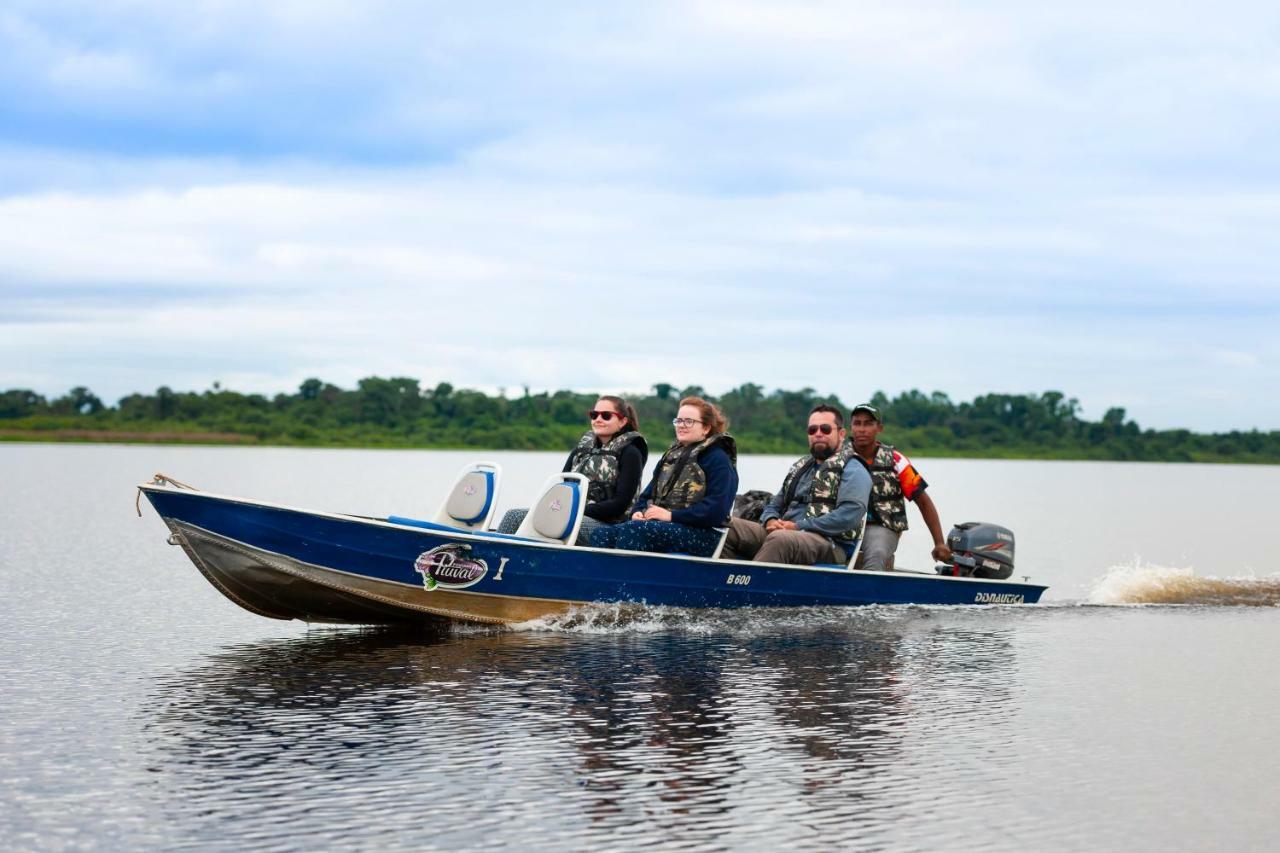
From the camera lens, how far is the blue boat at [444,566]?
1225 centimetres

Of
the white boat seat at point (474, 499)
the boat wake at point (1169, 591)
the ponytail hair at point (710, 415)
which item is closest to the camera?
the ponytail hair at point (710, 415)

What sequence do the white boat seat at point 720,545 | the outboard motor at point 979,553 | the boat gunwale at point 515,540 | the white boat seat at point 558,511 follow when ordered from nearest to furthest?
the boat gunwale at point 515,540
the white boat seat at point 558,511
the white boat seat at point 720,545
the outboard motor at point 979,553

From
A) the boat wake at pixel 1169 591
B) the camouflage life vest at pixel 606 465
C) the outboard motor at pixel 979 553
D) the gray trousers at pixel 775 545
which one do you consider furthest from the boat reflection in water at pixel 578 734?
the boat wake at pixel 1169 591

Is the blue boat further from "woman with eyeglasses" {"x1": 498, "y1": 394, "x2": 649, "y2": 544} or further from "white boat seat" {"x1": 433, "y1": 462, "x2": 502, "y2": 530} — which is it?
"woman with eyeglasses" {"x1": 498, "y1": 394, "x2": 649, "y2": 544}

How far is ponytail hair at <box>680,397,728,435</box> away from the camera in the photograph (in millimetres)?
13719

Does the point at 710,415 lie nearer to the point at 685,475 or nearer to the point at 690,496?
the point at 685,475

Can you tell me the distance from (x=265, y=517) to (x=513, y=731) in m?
4.07

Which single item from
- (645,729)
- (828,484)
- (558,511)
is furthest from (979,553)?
(645,729)

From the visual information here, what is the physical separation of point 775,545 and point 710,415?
157 centimetres

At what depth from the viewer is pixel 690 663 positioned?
473 inches

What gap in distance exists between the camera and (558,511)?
1312cm

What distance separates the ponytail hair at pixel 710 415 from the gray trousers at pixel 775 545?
1.04 m

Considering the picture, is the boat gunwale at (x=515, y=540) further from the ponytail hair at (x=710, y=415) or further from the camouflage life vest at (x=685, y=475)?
the ponytail hair at (x=710, y=415)

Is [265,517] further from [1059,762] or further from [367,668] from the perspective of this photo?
[1059,762]
